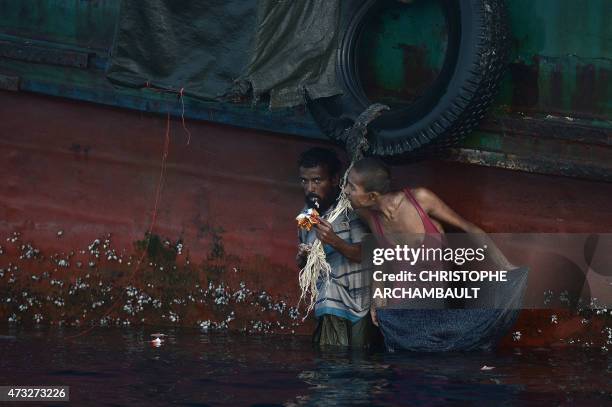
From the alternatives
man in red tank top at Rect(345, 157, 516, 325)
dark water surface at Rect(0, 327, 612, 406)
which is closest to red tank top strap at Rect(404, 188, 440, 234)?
man in red tank top at Rect(345, 157, 516, 325)

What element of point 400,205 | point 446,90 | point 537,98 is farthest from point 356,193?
point 537,98

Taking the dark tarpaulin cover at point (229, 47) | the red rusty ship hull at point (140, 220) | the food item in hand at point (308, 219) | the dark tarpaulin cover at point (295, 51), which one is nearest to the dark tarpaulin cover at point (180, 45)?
the dark tarpaulin cover at point (229, 47)

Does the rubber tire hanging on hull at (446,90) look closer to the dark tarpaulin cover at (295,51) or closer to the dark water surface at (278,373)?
the dark tarpaulin cover at (295,51)

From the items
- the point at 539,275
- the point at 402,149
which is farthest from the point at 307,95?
the point at 539,275

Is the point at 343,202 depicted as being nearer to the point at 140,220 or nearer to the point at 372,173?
the point at 372,173

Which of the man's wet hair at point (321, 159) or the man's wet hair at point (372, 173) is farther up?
the man's wet hair at point (321, 159)

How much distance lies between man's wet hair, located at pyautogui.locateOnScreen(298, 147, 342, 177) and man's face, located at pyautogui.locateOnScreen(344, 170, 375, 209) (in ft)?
0.87

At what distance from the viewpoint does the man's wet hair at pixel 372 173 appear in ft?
24.1

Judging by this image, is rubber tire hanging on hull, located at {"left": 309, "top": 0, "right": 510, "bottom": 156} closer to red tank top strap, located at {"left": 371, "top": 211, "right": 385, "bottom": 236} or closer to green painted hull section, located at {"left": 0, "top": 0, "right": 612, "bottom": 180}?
green painted hull section, located at {"left": 0, "top": 0, "right": 612, "bottom": 180}

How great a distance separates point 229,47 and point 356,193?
4.30ft

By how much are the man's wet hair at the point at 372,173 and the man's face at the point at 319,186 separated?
378mm

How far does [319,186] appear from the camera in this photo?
25.3 ft

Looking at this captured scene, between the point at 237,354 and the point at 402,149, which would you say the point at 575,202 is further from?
the point at 237,354

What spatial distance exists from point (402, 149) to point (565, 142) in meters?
0.98
